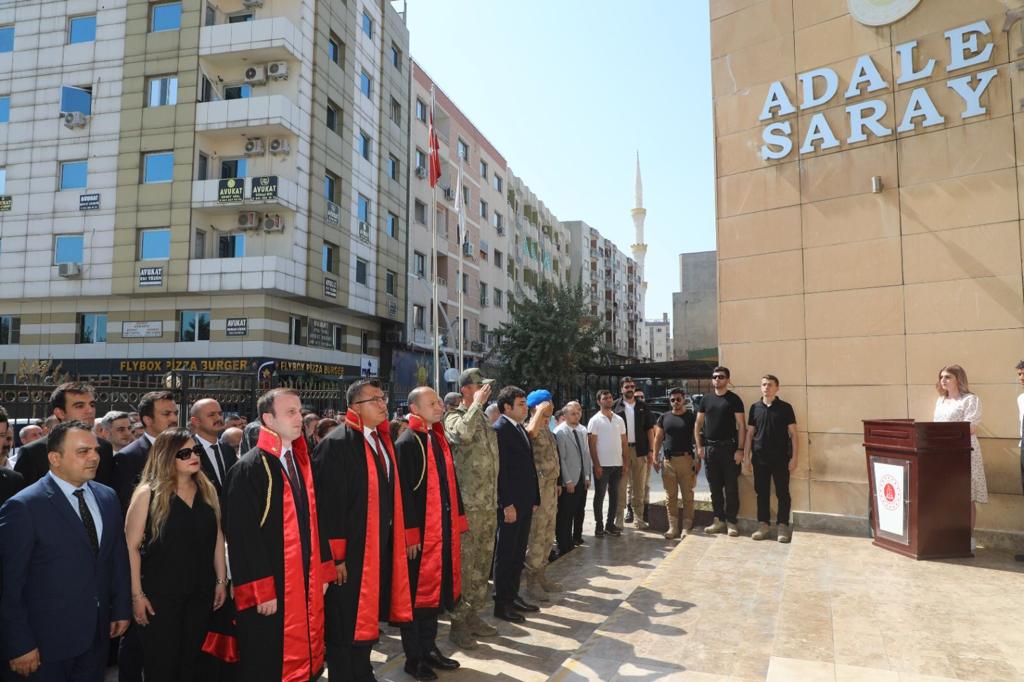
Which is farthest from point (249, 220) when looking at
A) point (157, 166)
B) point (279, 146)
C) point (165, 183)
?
point (157, 166)

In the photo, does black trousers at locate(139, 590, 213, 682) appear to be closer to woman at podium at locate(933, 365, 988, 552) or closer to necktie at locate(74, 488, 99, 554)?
necktie at locate(74, 488, 99, 554)

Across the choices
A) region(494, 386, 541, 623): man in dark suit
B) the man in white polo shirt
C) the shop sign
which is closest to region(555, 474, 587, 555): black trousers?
the man in white polo shirt

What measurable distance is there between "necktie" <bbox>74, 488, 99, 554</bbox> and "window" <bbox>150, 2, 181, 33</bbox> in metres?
Answer: 24.8

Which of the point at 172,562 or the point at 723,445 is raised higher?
the point at 723,445

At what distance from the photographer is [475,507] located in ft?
17.6

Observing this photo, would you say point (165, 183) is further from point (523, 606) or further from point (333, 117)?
point (523, 606)

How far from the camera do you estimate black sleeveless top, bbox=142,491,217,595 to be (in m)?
3.65

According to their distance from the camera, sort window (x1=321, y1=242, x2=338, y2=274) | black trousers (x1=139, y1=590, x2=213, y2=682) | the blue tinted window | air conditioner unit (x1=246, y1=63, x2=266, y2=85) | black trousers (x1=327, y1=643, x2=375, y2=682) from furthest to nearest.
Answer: window (x1=321, y1=242, x2=338, y2=274)
the blue tinted window
air conditioner unit (x1=246, y1=63, x2=266, y2=85)
black trousers (x1=327, y1=643, x2=375, y2=682)
black trousers (x1=139, y1=590, x2=213, y2=682)

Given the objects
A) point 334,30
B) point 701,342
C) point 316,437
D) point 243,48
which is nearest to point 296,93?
point 243,48

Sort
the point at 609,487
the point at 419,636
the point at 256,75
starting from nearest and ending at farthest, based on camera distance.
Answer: the point at 419,636 → the point at 609,487 → the point at 256,75

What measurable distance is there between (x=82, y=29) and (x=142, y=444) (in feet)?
84.6

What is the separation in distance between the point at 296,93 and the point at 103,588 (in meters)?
22.6

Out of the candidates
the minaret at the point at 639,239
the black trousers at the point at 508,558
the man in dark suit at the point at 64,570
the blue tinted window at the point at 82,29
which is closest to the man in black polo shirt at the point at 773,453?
the black trousers at the point at 508,558

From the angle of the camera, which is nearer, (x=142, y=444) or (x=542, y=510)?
(x=142, y=444)
